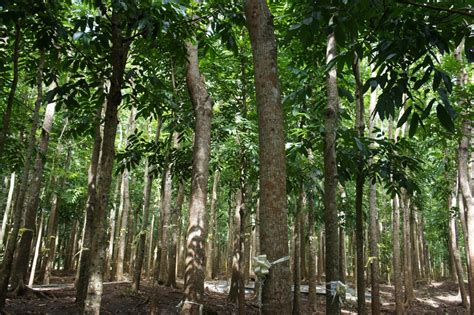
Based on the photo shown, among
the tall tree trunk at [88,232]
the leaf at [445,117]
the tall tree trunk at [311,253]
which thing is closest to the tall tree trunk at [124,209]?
the tall tree trunk at [88,232]

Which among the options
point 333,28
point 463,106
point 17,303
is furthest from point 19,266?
point 463,106

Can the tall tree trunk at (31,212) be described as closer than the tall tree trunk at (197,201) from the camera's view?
No

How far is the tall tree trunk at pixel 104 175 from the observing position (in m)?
4.41

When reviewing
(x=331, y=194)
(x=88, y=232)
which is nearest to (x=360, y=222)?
(x=331, y=194)

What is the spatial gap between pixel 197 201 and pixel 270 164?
11.5ft

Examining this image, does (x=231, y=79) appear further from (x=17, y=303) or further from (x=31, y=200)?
(x=17, y=303)

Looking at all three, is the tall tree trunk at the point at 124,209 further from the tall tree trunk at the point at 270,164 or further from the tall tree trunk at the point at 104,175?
the tall tree trunk at the point at 270,164

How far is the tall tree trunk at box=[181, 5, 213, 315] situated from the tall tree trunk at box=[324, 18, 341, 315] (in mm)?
2145

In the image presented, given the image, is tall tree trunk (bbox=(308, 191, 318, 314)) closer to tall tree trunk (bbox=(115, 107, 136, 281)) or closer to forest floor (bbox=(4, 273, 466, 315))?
forest floor (bbox=(4, 273, 466, 315))

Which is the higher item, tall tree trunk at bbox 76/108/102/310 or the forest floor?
tall tree trunk at bbox 76/108/102/310

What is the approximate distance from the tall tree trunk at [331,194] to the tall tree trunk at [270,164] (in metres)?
1.55

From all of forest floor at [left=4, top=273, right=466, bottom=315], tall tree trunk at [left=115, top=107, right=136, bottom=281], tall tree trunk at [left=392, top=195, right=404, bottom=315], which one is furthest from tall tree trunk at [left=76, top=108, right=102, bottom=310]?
tall tree trunk at [left=392, top=195, right=404, bottom=315]

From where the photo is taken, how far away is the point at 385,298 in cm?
1906

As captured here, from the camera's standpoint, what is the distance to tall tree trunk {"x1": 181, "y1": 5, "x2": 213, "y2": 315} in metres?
5.69
